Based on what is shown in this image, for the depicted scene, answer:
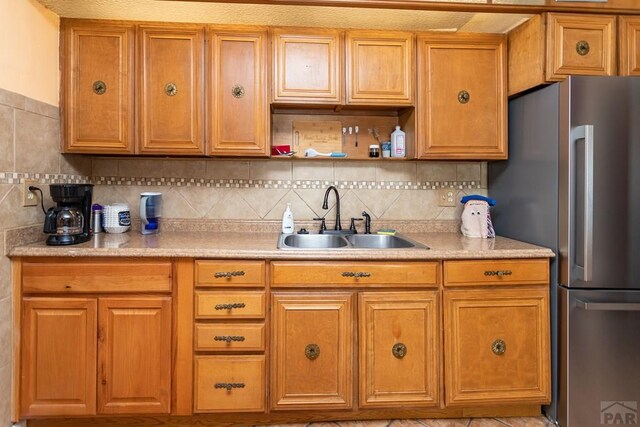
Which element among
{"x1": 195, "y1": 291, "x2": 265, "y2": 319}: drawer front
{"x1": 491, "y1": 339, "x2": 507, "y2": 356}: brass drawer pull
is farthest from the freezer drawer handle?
{"x1": 195, "y1": 291, "x2": 265, "y2": 319}: drawer front

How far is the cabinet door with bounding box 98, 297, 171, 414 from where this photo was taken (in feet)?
5.70

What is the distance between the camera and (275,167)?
2432mm

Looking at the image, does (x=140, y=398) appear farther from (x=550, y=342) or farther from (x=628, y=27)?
(x=628, y=27)

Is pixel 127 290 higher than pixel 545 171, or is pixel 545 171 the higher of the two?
pixel 545 171

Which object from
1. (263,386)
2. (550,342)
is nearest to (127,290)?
(263,386)

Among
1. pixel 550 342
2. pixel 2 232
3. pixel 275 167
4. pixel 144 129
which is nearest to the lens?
pixel 2 232

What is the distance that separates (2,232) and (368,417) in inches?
78.7

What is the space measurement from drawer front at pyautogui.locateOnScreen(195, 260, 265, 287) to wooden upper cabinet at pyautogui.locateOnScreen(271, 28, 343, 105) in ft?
3.23

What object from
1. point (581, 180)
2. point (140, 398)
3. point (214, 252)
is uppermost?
point (581, 180)

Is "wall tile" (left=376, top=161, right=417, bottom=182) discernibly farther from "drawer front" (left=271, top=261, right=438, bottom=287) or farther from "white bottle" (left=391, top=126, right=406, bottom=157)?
"drawer front" (left=271, top=261, right=438, bottom=287)

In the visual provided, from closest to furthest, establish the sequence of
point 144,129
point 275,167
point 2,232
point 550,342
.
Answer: point 2,232 → point 550,342 → point 144,129 → point 275,167

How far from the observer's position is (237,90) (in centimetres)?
209

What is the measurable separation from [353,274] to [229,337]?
26.7 inches

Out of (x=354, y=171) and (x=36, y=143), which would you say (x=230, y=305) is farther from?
(x=36, y=143)
